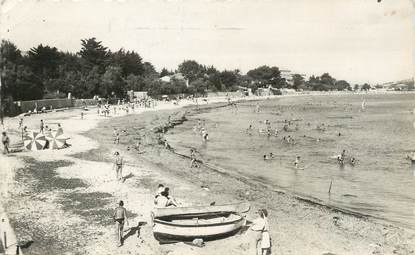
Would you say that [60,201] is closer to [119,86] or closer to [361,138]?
[361,138]

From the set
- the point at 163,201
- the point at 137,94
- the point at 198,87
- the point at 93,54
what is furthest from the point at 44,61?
the point at 163,201

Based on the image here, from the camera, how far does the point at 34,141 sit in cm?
2655

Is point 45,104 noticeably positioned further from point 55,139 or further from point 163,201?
point 163,201

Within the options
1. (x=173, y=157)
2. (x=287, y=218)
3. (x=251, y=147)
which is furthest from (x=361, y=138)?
(x=287, y=218)

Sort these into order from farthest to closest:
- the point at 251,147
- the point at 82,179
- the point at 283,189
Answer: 1. the point at 251,147
2. the point at 283,189
3. the point at 82,179

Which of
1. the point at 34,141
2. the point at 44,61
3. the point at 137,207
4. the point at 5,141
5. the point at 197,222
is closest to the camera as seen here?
the point at 197,222

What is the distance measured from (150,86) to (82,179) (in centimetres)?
7905

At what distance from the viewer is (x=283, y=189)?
79.4 feet

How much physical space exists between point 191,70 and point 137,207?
135 m

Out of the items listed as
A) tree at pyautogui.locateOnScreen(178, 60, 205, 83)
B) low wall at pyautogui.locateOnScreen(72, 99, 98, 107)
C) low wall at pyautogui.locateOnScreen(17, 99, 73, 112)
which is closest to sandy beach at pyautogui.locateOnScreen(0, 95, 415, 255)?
→ low wall at pyautogui.locateOnScreen(17, 99, 73, 112)

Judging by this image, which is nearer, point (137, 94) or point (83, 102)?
point (83, 102)

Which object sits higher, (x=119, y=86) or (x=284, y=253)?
(x=119, y=86)

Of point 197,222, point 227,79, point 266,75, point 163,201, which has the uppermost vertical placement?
point 266,75

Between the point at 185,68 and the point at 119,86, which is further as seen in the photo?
the point at 185,68
